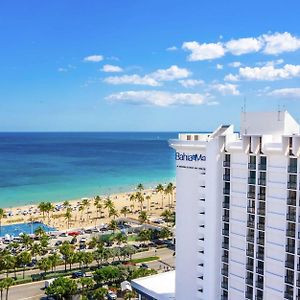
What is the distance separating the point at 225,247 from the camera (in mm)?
41531

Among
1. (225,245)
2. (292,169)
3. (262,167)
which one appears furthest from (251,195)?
(225,245)

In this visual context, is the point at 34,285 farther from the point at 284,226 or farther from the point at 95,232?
the point at 284,226

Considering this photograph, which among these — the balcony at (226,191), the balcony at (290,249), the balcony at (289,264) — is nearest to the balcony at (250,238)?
the balcony at (290,249)

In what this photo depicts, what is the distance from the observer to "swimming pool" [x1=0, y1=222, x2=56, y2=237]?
360ft

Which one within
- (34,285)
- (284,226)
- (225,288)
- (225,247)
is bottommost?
(34,285)

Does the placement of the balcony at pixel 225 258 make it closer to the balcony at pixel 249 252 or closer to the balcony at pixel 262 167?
the balcony at pixel 249 252

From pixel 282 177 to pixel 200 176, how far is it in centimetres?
953

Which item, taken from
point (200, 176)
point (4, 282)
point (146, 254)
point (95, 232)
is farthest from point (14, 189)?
point (200, 176)

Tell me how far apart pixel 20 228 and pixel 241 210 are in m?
86.3

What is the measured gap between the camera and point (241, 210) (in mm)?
39750

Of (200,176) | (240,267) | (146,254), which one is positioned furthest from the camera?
(146,254)

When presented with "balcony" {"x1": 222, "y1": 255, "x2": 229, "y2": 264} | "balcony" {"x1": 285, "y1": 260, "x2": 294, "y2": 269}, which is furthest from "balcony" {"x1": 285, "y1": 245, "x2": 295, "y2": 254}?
"balcony" {"x1": 222, "y1": 255, "x2": 229, "y2": 264}

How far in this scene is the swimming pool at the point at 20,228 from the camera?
10975 cm

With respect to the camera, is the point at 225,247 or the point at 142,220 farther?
the point at 142,220
